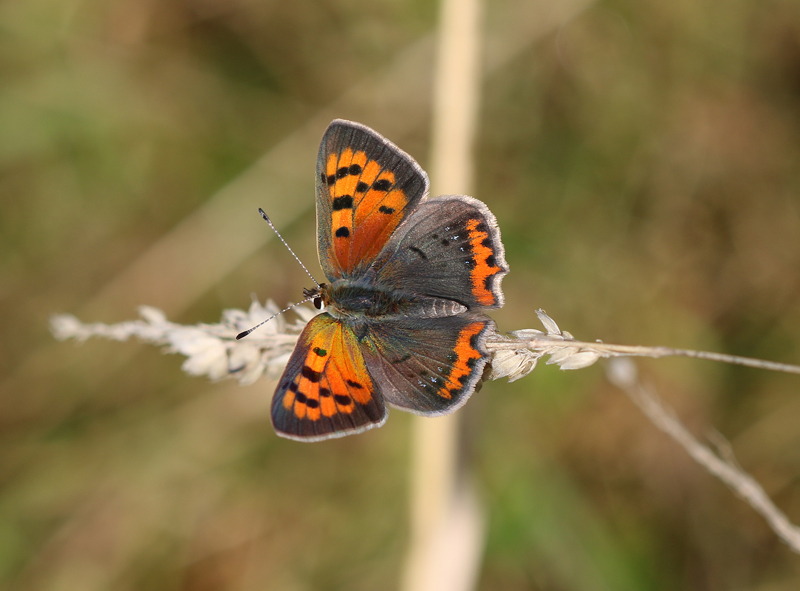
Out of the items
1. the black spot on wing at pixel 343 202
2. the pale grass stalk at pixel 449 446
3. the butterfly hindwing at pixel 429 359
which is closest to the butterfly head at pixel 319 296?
the butterfly hindwing at pixel 429 359

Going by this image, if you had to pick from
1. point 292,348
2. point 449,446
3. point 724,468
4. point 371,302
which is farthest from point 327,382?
point 724,468

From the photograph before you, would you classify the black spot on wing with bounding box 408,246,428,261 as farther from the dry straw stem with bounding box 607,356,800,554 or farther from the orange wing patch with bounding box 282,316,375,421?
the dry straw stem with bounding box 607,356,800,554

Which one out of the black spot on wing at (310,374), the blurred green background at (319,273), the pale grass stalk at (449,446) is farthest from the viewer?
the blurred green background at (319,273)

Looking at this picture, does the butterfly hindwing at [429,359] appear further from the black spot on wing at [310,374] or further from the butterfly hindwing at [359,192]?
the butterfly hindwing at [359,192]

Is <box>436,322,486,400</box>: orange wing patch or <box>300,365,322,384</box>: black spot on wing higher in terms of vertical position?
<box>300,365,322,384</box>: black spot on wing

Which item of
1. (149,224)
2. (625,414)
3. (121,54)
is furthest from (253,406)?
(121,54)

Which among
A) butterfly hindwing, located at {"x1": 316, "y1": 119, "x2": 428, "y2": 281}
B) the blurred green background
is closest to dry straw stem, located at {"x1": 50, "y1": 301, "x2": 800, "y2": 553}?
butterfly hindwing, located at {"x1": 316, "y1": 119, "x2": 428, "y2": 281}

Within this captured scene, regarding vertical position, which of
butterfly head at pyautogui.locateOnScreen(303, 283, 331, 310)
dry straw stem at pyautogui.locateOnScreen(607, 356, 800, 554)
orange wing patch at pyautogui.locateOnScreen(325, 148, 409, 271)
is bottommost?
dry straw stem at pyautogui.locateOnScreen(607, 356, 800, 554)
